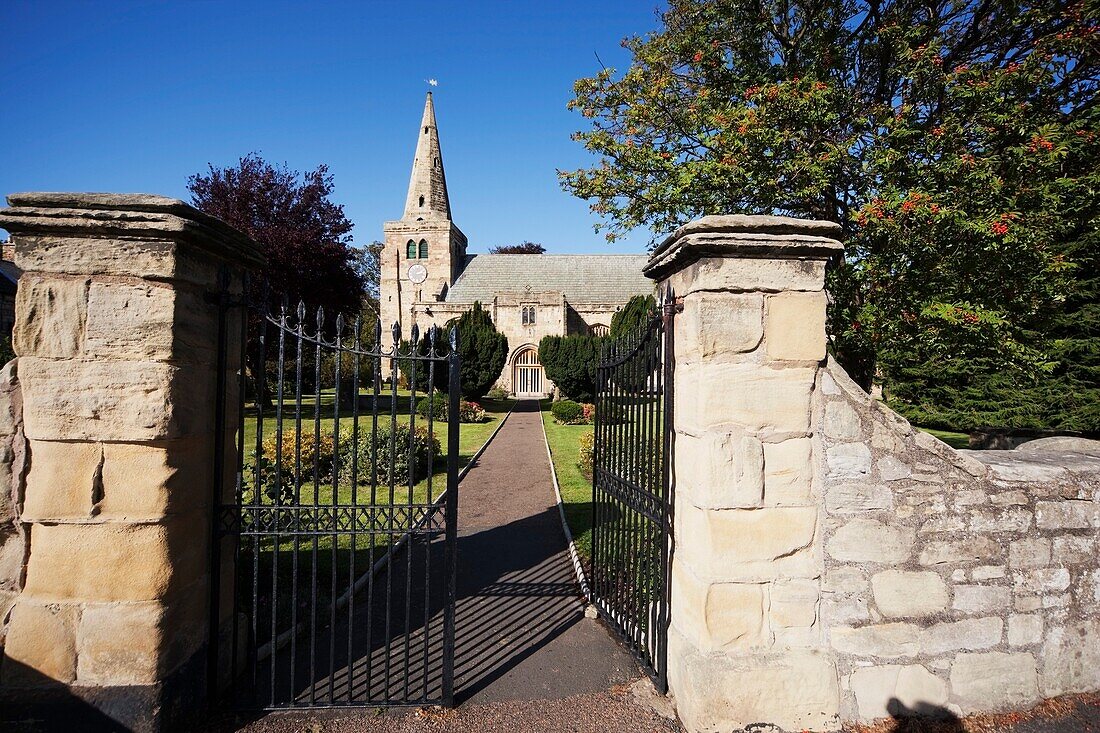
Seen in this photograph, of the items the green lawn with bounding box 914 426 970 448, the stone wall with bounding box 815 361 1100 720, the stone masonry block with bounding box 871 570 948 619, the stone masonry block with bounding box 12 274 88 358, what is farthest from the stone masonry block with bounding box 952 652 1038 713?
the green lawn with bounding box 914 426 970 448

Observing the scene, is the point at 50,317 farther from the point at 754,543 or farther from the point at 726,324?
the point at 754,543

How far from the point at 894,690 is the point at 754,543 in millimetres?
1126

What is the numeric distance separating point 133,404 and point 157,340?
0.34 metres

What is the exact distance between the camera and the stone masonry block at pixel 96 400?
9.17 feet

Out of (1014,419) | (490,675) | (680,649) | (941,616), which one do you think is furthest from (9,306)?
(1014,419)

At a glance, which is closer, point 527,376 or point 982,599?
point 982,599

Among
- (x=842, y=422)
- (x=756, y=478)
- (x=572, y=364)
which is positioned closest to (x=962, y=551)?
(x=842, y=422)

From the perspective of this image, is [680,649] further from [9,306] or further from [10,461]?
[9,306]

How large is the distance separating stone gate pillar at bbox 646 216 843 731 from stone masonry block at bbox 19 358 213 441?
278cm

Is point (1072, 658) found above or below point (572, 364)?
below

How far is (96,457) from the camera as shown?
9.28ft

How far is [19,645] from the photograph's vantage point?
9.23ft

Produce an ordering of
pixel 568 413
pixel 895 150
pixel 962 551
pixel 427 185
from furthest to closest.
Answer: pixel 427 185
pixel 568 413
pixel 895 150
pixel 962 551

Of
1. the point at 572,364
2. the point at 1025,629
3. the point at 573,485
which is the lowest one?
the point at 573,485
